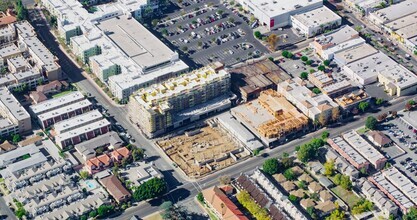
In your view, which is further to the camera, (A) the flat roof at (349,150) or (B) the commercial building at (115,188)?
(A) the flat roof at (349,150)

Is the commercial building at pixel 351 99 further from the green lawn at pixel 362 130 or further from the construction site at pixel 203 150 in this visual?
the construction site at pixel 203 150

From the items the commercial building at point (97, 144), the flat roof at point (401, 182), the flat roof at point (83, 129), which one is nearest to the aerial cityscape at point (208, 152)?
the flat roof at point (401, 182)

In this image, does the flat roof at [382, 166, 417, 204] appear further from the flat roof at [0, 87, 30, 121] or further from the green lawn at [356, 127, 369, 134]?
the flat roof at [0, 87, 30, 121]

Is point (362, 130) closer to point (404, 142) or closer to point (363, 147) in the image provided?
point (363, 147)

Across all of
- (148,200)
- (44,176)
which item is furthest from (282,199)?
(44,176)

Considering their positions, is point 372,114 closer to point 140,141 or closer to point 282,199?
point 282,199
